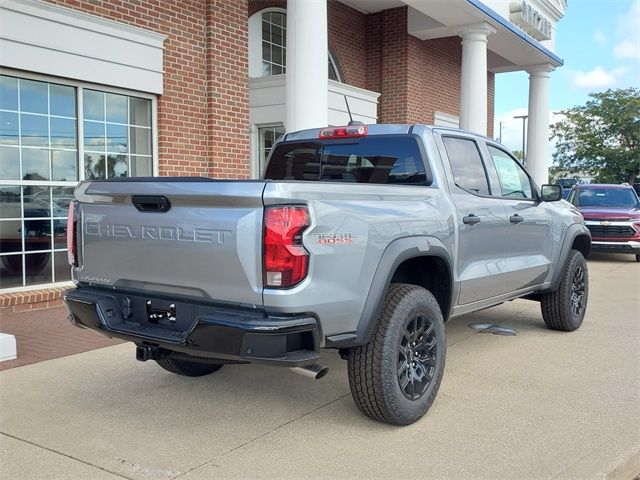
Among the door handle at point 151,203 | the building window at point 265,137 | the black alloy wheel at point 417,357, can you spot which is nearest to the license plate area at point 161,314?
the door handle at point 151,203

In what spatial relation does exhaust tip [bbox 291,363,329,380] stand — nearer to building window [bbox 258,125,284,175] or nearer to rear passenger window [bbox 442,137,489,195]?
rear passenger window [bbox 442,137,489,195]

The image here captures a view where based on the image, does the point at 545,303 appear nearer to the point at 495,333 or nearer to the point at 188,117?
the point at 495,333

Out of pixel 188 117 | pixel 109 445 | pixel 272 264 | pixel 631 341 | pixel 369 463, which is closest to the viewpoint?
pixel 272 264

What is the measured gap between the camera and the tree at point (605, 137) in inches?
1331

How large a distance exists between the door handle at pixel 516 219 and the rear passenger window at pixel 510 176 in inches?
8.1

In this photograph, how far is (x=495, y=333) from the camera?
6590mm

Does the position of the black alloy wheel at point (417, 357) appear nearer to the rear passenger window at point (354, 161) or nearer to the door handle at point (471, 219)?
the door handle at point (471, 219)

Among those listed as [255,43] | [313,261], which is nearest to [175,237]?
[313,261]

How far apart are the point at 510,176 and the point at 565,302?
1.54m

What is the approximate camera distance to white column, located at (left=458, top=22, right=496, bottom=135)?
1266cm

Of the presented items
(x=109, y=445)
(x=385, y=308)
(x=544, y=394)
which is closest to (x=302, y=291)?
(x=385, y=308)

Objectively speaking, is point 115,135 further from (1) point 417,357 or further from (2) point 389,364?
(2) point 389,364

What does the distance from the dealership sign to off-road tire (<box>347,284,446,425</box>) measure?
11.8 meters

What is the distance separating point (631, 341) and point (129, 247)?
16.5 feet
